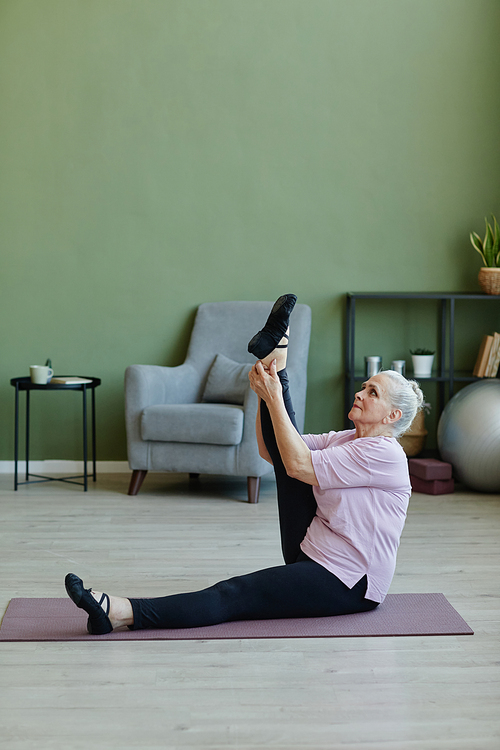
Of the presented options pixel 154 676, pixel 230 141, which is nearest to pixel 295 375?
pixel 230 141

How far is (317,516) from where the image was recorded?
2174 millimetres

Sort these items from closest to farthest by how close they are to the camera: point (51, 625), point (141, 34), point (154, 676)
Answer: point (154, 676), point (51, 625), point (141, 34)

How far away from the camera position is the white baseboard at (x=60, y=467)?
170 inches

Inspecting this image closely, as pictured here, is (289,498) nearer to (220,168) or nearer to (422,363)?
(422,363)

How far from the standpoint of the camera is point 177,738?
1.54 m

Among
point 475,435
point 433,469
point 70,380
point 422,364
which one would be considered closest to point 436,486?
point 433,469

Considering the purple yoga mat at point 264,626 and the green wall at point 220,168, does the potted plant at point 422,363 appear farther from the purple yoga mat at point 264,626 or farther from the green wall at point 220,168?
the purple yoga mat at point 264,626

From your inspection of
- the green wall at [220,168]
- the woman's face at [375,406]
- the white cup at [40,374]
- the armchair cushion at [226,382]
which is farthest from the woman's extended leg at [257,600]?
the green wall at [220,168]

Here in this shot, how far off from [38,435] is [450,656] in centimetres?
295

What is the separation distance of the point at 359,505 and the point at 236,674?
1.80ft

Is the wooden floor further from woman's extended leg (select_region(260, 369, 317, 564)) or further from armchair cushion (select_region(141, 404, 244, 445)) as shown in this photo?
armchair cushion (select_region(141, 404, 244, 445))

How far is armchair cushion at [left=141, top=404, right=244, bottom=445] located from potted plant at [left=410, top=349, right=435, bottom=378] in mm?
1051

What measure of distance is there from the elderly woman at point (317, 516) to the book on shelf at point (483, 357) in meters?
2.10

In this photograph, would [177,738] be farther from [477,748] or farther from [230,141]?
[230,141]
